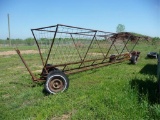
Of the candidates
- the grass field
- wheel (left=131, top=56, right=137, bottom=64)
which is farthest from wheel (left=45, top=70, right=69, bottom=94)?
wheel (left=131, top=56, right=137, bottom=64)

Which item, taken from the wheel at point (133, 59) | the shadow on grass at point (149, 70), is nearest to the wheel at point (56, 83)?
the shadow on grass at point (149, 70)

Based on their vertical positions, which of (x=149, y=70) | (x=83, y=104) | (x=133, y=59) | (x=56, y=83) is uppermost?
(x=133, y=59)

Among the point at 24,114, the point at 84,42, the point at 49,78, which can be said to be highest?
the point at 84,42

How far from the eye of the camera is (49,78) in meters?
6.34

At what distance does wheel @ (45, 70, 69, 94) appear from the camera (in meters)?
6.36

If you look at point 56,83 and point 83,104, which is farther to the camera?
point 56,83

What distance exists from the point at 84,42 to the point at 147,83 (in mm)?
4361

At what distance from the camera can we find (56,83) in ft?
21.3

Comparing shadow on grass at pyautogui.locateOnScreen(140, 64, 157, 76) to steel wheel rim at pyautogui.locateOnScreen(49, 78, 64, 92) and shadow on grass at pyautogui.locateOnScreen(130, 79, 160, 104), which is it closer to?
shadow on grass at pyautogui.locateOnScreen(130, 79, 160, 104)

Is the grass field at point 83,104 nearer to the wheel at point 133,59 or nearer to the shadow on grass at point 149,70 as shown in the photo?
the shadow on grass at point 149,70

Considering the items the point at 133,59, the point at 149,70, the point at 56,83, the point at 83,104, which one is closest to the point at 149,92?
the point at 83,104

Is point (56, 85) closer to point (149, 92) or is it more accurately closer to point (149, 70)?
point (149, 92)

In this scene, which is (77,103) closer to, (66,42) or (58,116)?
(58,116)

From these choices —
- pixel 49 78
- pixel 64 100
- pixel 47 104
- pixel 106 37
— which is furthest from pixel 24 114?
pixel 106 37
